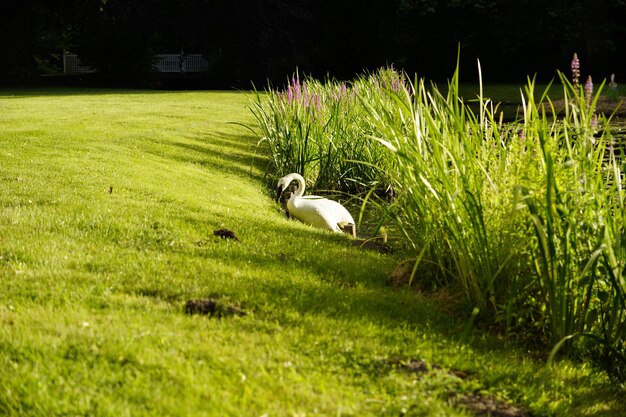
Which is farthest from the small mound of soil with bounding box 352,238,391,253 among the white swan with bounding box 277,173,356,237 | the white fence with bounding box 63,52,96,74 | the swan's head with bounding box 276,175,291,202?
the white fence with bounding box 63,52,96,74

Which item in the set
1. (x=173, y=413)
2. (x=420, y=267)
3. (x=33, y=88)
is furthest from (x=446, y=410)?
(x=33, y=88)

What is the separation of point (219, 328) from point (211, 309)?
288 mm

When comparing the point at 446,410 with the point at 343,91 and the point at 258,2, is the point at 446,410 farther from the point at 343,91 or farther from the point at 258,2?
the point at 258,2

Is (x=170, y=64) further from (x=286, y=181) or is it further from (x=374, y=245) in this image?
(x=374, y=245)

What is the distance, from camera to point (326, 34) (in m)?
36.7

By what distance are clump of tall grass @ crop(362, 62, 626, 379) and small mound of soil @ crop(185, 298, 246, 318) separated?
1036 mm

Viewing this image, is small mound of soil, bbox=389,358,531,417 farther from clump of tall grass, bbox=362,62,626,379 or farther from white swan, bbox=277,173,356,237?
white swan, bbox=277,173,356,237

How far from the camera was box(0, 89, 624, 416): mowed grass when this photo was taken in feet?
10.7


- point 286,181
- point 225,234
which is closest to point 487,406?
point 225,234

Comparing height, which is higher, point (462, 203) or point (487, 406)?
point (462, 203)

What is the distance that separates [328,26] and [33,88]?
14510mm

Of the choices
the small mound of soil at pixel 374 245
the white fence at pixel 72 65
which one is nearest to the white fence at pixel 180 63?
the white fence at pixel 72 65

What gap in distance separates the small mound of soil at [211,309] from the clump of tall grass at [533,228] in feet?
3.40

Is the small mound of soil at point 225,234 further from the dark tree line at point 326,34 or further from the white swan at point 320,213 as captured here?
the dark tree line at point 326,34
